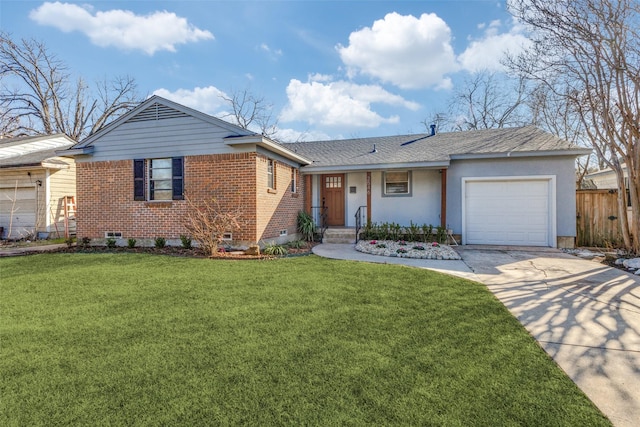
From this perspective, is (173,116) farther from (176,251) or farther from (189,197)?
(176,251)

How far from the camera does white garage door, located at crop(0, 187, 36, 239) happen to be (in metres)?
12.5

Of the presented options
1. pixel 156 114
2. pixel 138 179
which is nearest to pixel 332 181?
pixel 156 114

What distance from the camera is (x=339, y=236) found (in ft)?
35.4

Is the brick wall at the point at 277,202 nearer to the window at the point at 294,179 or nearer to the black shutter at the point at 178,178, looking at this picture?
the window at the point at 294,179

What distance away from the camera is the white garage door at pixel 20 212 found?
12.5m

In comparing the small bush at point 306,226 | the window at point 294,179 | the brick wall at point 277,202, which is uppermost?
the window at point 294,179

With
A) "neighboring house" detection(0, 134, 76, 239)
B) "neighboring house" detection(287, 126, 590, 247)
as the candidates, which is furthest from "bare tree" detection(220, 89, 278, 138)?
"neighboring house" detection(287, 126, 590, 247)

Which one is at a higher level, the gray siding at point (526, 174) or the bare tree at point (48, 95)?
the bare tree at point (48, 95)

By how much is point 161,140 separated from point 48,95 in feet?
77.1

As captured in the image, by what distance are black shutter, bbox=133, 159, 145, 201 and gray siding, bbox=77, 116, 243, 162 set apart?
227 mm

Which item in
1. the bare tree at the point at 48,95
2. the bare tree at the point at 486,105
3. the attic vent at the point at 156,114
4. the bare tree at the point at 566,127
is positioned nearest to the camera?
the attic vent at the point at 156,114

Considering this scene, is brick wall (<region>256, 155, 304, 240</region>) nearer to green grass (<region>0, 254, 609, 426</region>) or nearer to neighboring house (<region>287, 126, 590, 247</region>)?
neighboring house (<region>287, 126, 590, 247</region>)

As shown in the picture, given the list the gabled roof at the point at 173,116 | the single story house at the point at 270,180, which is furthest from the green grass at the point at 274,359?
the gabled roof at the point at 173,116

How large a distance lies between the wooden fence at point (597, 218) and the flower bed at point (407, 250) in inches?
198
